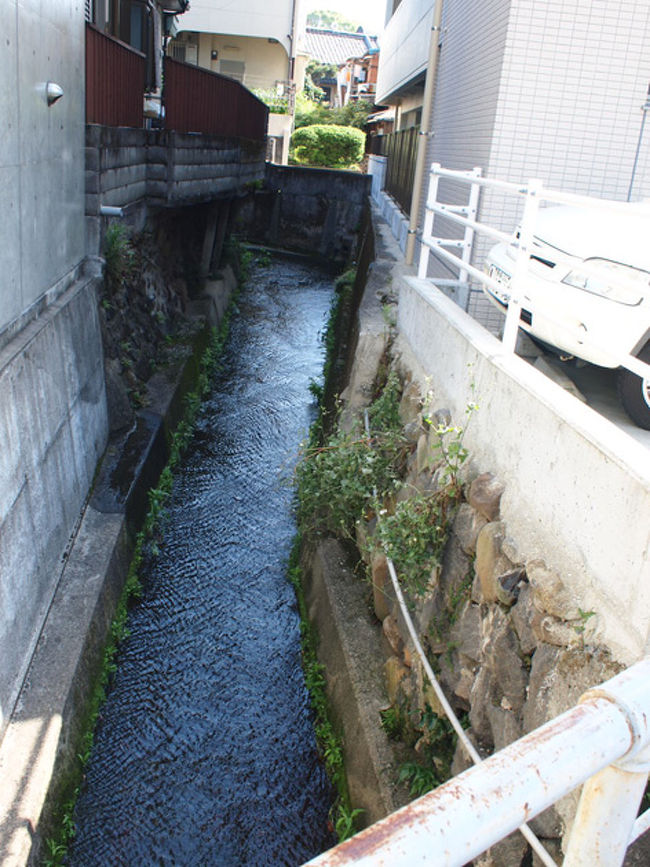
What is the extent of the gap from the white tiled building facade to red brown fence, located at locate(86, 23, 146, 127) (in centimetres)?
392

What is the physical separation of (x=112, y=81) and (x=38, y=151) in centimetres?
356

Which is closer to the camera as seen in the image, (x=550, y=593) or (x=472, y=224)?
→ (x=550, y=593)

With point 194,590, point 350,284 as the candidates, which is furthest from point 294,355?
point 194,590

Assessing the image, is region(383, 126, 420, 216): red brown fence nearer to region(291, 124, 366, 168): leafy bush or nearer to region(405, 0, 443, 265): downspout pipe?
region(405, 0, 443, 265): downspout pipe

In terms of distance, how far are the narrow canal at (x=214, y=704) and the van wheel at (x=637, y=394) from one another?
3.08 m

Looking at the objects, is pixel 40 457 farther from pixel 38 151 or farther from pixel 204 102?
pixel 204 102

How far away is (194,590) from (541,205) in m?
4.87

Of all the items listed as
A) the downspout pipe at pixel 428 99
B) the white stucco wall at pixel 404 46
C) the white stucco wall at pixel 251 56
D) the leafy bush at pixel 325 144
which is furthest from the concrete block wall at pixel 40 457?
the white stucco wall at pixel 251 56

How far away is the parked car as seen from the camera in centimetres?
441

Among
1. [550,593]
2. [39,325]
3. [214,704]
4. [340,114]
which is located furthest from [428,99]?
[340,114]

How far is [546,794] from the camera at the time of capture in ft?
3.64

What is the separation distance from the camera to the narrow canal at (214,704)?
461 centimetres

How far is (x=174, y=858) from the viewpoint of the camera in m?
4.45

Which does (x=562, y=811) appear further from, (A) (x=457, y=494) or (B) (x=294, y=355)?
(B) (x=294, y=355)
